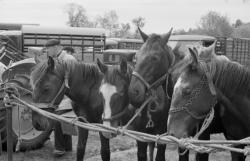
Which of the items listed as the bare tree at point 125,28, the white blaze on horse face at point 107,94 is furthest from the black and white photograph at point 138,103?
the bare tree at point 125,28

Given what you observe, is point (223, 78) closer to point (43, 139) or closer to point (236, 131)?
point (236, 131)

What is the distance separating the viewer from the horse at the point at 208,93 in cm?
331

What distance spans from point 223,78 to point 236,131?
584 mm

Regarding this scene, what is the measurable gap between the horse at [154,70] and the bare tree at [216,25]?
27.1 m

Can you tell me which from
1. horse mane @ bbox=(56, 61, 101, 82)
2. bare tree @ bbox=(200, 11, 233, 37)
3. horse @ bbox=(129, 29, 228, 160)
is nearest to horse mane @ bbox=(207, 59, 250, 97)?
horse @ bbox=(129, 29, 228, 160)

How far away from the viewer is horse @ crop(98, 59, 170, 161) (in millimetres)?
4254

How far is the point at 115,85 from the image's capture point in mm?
4340

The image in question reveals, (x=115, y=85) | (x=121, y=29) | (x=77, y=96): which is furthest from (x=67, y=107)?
(x=121, y=29)

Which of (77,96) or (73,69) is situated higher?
(73,69)

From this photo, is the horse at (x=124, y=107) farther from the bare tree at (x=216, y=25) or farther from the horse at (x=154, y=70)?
the bare tree at (x=216, y=25)

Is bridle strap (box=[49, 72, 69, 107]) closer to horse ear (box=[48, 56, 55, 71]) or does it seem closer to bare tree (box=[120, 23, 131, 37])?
horse ear (box=[48, 56, 55, 71])

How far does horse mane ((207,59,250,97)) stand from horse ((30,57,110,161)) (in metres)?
1.95

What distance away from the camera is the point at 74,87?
16.5 ft

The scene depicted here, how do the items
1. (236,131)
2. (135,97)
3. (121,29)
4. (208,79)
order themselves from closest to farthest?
1. (208,79)
2. (236,131)
3. (135,97)
4. (121,29)
